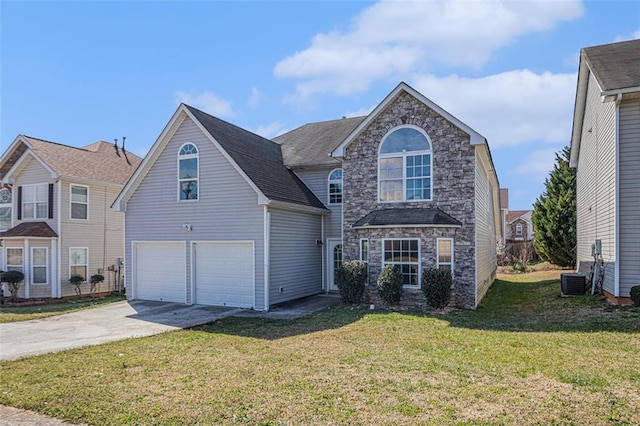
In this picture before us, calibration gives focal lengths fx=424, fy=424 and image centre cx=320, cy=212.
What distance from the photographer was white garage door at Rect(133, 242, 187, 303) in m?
15.8

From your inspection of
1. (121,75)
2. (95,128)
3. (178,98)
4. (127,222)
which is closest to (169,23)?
(178,98)

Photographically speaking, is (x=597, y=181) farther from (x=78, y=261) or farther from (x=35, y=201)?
(x=35, y=201)

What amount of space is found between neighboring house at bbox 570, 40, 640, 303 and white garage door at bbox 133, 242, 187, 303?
1389 centimetres

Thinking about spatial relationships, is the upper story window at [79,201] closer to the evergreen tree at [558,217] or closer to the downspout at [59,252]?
the downspout at [59,252]

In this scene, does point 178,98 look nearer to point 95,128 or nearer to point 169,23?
point 169,23

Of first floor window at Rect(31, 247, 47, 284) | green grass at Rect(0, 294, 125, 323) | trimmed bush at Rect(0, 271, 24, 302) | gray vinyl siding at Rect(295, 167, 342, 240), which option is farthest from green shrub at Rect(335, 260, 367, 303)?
trimmed bush at Rect(0, 271, 24, 302)

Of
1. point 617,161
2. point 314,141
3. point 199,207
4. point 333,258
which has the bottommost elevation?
point 333,258

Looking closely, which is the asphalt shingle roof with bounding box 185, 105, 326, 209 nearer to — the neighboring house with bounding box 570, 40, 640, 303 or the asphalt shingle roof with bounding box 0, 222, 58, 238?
the asphalt shingle roof with bounding box 0, 222, 58, 238

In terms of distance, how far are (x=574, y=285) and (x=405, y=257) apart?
594 cm

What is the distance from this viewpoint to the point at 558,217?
26.9 metres

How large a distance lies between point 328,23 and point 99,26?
22.1 feet

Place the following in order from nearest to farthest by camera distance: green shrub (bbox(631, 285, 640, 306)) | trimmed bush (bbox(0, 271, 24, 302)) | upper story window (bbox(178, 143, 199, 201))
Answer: green shrub (bbox(631, 285, 640, 306))
upper story window (bbox(178, 143, 199, 201))
trimmed bush (bbox(0, 271, 24, 302))

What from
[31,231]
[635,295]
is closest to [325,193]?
[635,295]

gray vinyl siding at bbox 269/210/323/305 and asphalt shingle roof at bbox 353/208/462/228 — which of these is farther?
gray vinyl siding at bbox 269/210/323/305
